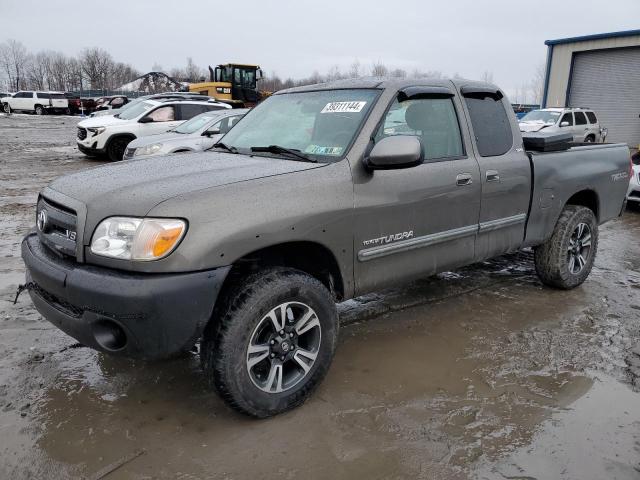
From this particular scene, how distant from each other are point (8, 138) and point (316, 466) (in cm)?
2223

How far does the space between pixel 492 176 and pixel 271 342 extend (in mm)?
2157

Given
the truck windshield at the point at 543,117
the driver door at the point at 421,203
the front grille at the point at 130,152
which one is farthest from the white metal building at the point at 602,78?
the driver door at the point at 421,203

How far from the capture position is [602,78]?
22109 mm

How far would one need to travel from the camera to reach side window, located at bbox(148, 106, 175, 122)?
13.3 meters

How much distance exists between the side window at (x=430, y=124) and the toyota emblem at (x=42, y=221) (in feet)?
6.84

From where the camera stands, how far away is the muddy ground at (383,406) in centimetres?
255

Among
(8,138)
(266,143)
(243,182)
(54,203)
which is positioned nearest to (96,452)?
(54,203)

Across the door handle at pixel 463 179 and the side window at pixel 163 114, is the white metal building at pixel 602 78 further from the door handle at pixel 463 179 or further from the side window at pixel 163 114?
the door handle at pixel 463 179

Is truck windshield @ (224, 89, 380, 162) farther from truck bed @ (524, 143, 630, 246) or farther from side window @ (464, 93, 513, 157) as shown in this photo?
truck bed @ (524, 143, 630, 246)

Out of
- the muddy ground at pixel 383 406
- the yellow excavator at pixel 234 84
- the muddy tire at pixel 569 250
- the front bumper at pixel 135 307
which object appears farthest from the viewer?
the yellow excavator at pixel 234 84

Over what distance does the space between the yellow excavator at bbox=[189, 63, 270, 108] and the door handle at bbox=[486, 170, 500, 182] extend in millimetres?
23180

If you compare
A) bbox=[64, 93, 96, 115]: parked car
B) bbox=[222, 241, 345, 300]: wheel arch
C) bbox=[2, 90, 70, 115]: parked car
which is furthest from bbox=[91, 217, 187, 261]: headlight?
bbox=[2, 90, 70, 115]: parked car

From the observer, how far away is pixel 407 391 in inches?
126

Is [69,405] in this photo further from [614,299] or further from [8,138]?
[8,138]
